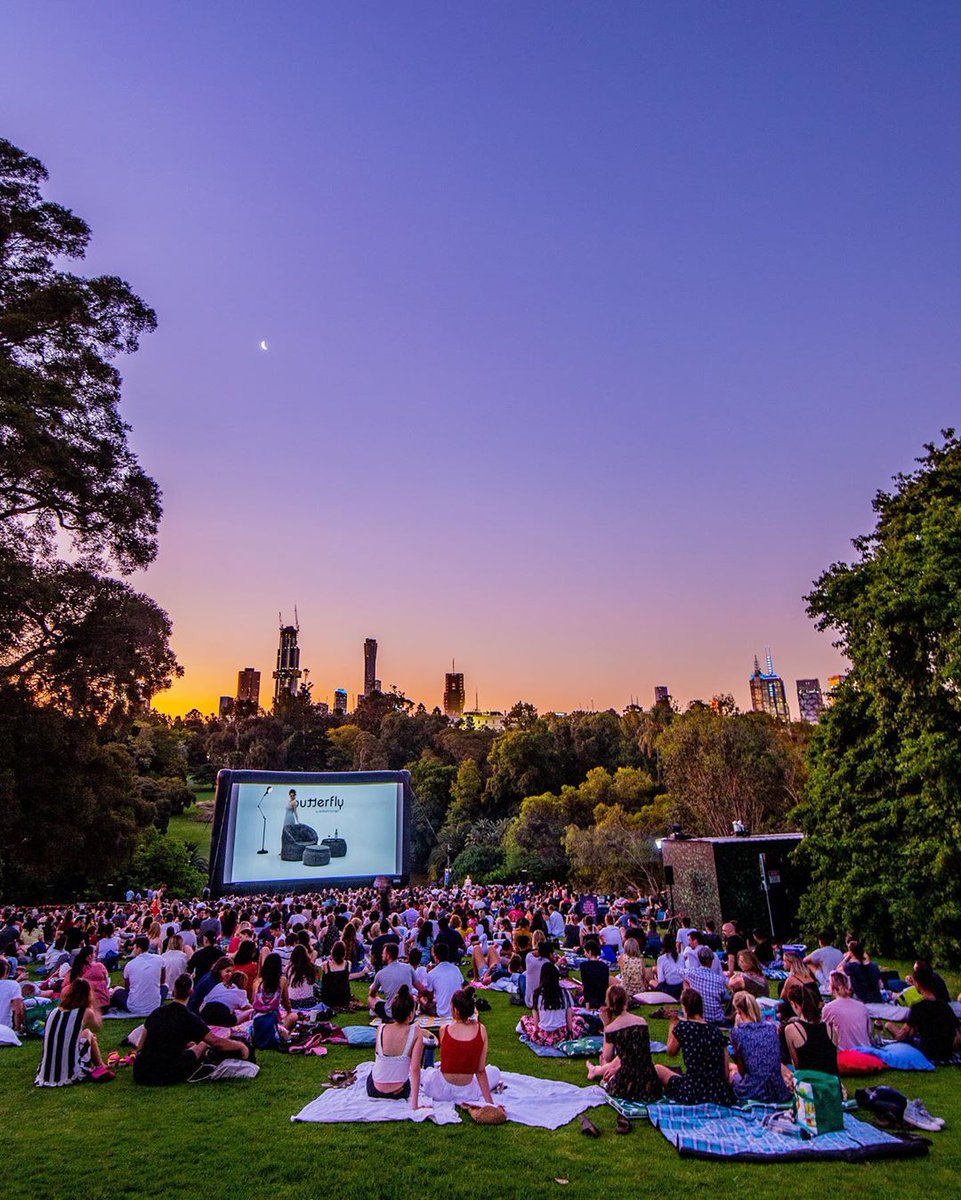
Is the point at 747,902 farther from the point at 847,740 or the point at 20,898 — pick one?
the point at 20,898

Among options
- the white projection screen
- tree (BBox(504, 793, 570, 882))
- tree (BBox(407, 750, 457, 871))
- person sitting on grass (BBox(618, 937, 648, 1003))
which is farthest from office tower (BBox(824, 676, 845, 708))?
tree (BBox(407, 750, 457, 871))

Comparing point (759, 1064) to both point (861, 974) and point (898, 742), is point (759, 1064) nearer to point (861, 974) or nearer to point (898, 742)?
point (861, 974)

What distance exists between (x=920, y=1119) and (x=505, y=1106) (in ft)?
9.03

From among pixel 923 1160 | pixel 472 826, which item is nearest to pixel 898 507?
pixel 923 1160

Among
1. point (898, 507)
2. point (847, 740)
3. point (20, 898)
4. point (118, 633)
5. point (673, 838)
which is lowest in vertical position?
point (20, 898)

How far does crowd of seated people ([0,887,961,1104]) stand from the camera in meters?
5.07

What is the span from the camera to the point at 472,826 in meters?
48.5

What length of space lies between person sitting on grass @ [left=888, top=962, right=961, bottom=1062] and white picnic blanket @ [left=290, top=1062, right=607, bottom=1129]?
10.5 ft

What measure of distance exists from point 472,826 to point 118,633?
34351 mm

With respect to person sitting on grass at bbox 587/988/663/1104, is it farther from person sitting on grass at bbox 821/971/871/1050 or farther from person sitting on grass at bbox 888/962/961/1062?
person sitting on grass at bbox 888/962/961/1062

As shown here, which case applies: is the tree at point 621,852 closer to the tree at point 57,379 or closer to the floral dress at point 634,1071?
the tree at point 57,379

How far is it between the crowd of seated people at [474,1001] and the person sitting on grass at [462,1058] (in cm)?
1

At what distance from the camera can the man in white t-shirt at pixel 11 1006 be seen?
743 centimetres

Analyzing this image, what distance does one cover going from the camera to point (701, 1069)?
16.3 feet
